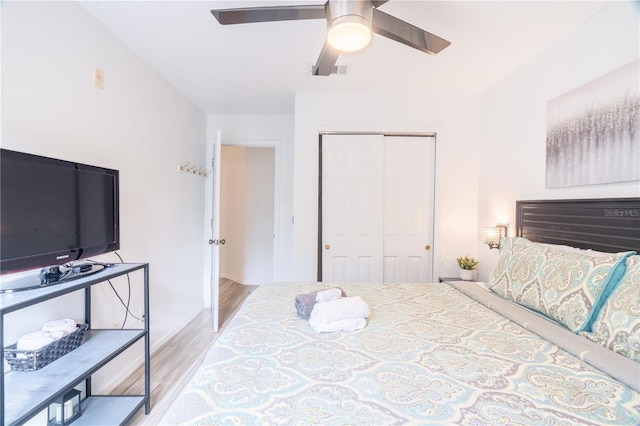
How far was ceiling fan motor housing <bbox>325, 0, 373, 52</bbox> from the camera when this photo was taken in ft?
3.87

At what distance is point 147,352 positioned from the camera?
1752mm

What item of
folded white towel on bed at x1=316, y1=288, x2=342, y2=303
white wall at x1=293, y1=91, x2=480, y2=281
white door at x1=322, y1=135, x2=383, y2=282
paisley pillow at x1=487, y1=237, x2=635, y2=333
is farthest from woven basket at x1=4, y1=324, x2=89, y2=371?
paisley pillow at x1=487, y1=237, x2=635, y2=333

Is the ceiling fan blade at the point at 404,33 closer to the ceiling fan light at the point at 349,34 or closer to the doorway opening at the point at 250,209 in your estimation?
the ceiling fan light at the point at 349,34

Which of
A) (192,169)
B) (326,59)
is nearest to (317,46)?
(326,59)

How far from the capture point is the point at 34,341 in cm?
130

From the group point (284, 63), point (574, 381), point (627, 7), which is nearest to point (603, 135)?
point (627, 7)

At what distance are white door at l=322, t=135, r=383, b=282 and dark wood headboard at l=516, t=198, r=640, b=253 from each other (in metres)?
1.29

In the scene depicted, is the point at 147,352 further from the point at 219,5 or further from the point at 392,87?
the point at 392,87

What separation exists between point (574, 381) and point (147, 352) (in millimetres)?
2083

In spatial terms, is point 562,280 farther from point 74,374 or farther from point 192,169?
point 192,169

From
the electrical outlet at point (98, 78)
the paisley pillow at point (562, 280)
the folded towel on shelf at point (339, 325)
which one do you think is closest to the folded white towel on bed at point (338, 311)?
the folded towel on shelf at point (339, 325)

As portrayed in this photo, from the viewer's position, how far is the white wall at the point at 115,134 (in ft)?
4.62

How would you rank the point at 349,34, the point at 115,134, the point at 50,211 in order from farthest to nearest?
the point at 115,134, the point at 50,211, the point at 349,34

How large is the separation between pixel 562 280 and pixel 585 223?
0.60 meters
